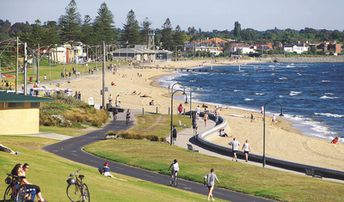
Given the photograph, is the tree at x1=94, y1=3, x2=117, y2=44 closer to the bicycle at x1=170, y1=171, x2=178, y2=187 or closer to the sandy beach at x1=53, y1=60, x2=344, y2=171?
the sandy beach at x1=53, y1=60, x2=344, y2=171

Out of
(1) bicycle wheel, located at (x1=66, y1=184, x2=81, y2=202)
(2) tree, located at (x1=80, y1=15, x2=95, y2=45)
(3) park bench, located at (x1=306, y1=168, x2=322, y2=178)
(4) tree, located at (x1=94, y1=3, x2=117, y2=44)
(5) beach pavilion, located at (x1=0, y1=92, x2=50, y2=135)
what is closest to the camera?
(1) bicycle wheel, located at (x1=66, y1=184, x2=81, y2=202)

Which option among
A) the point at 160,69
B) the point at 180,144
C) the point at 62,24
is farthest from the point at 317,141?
the point at 160,69

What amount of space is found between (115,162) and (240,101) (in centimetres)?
6227

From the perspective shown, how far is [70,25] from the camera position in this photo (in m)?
142

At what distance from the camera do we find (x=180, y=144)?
39.8 m

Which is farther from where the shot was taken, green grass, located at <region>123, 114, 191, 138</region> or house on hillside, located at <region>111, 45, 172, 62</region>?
house on hillside, located at <region>111, 45, 172, 62</region>

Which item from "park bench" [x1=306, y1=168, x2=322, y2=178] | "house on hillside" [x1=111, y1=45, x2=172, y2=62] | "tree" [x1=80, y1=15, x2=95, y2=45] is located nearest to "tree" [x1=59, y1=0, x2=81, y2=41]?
"tree" [x1=80, y1=15, x2=95, y2=45]

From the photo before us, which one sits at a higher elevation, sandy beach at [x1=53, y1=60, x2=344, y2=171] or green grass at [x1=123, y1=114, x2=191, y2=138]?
green grass at [x1=123, y1=114, x2=191, y2=138]

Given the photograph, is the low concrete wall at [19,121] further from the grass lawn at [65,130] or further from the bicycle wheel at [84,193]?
the bicycle wheel at [84,193]

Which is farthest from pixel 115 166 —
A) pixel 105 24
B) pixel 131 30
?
pixel 131 30

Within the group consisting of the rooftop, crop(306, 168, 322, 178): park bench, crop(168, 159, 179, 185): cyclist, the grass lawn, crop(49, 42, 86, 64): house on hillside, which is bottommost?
crop(306, 168, 322, 178): park bench

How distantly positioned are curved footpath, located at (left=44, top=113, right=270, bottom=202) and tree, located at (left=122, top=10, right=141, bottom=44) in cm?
14908

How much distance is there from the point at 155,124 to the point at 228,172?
818 inches

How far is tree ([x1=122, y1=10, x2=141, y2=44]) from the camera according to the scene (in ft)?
622
